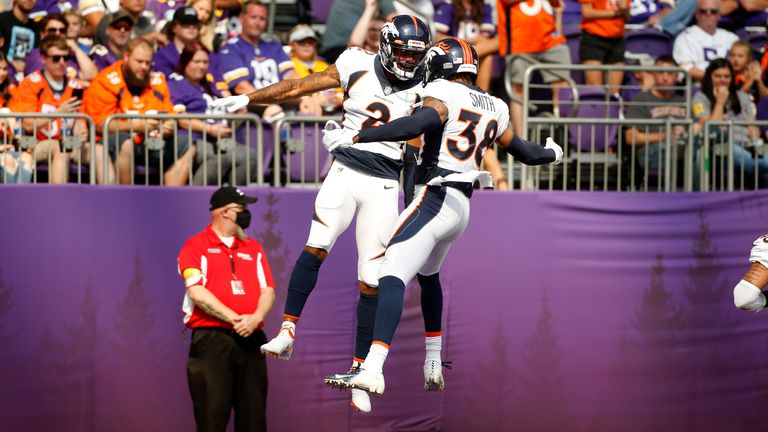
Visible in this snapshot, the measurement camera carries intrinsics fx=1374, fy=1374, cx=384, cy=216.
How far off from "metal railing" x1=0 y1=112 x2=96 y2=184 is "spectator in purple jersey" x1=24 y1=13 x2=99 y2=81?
0.96 m

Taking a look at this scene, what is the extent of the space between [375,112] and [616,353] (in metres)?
4.20

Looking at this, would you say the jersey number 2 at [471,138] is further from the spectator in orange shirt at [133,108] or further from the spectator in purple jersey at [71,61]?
the spectator in purple jersey at [71,61]

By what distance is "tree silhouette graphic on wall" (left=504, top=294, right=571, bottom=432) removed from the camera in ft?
38.8

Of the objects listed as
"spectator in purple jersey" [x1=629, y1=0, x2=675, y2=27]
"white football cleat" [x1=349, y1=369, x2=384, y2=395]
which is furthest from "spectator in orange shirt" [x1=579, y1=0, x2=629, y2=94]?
"white football cleat" [x1=349, y1=369, x2=384, y2=395]

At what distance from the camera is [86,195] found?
11359 millimetres

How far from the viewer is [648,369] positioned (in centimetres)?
1187

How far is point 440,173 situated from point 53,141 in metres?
4.25

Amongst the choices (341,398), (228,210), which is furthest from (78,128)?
(341,398)

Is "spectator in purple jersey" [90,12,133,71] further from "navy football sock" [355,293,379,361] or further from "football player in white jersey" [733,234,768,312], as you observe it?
"football player in white jersey" [733,234,768,312]

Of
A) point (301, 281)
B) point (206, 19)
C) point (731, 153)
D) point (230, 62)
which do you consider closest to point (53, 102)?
point (230, 62)

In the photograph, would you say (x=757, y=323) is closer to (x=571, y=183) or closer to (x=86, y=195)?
(x=571, y=183)

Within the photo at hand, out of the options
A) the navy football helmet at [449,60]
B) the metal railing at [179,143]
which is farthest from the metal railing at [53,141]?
the navy football helmet at [449,60]

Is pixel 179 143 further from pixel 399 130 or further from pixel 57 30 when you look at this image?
pixel 399 130

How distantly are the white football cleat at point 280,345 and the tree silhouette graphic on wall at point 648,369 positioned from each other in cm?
404
